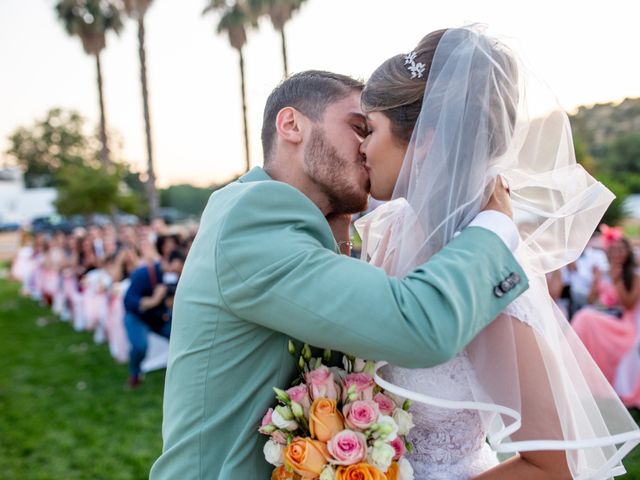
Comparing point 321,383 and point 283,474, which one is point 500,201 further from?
point 283,474

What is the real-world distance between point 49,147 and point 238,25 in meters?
52.0

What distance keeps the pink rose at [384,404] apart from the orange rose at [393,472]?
155 mm

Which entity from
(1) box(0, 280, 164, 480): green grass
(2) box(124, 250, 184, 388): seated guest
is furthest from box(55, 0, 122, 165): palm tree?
(2) box(124, 250, 184, 388): seated guest

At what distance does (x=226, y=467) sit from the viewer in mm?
1699

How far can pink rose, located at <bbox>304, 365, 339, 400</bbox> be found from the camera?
1704 mm

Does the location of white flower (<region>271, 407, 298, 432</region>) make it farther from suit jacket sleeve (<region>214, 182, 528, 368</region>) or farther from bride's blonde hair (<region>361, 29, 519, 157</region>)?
bride's blonde hair (<region>361, 29, 519, 157</region>)

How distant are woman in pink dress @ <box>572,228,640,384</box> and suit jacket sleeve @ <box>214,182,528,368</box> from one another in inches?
225

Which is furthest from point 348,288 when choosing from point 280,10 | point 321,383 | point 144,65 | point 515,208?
point 144,65

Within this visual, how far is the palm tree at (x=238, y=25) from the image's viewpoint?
72.9 feet

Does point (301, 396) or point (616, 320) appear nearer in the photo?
point (301, 396)

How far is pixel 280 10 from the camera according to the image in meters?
21.6

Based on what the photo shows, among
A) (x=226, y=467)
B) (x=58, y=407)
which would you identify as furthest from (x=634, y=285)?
(x=58, y=407)

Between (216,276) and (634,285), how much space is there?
20.0 ft

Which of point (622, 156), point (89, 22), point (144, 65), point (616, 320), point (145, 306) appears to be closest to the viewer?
point (616, 320)
